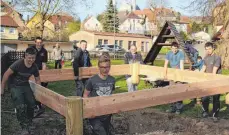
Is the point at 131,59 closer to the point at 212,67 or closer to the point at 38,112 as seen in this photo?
the point at 212,67

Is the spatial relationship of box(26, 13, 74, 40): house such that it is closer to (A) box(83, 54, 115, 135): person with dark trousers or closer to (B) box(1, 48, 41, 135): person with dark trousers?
(B) box(1, 48, 41, 135): person with dark trousers

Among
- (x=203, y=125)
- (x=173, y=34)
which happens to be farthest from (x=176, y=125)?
(x=173, y=34)

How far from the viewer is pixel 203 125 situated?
22.6 ft

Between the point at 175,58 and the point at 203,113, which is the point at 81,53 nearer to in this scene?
the point at 175,58

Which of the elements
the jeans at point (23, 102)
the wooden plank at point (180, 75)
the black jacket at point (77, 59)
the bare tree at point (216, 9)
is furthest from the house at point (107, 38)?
the jeans at point (23, 102)

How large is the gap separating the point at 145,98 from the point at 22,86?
94.7 inches

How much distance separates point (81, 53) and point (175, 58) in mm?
2442

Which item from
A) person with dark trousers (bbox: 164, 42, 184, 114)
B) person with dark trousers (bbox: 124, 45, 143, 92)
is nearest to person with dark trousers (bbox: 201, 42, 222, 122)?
person with dark trousers (bbox: 164, 42, 184, 114)

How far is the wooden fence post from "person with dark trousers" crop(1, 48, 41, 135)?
211 centimetres

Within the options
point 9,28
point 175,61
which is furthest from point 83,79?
point 9,28

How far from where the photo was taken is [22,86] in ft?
19.4

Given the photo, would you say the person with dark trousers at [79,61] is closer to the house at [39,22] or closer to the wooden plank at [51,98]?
the wooden plank at [51,98]

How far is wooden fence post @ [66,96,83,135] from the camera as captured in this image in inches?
148

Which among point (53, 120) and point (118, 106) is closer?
point (118, 106)
